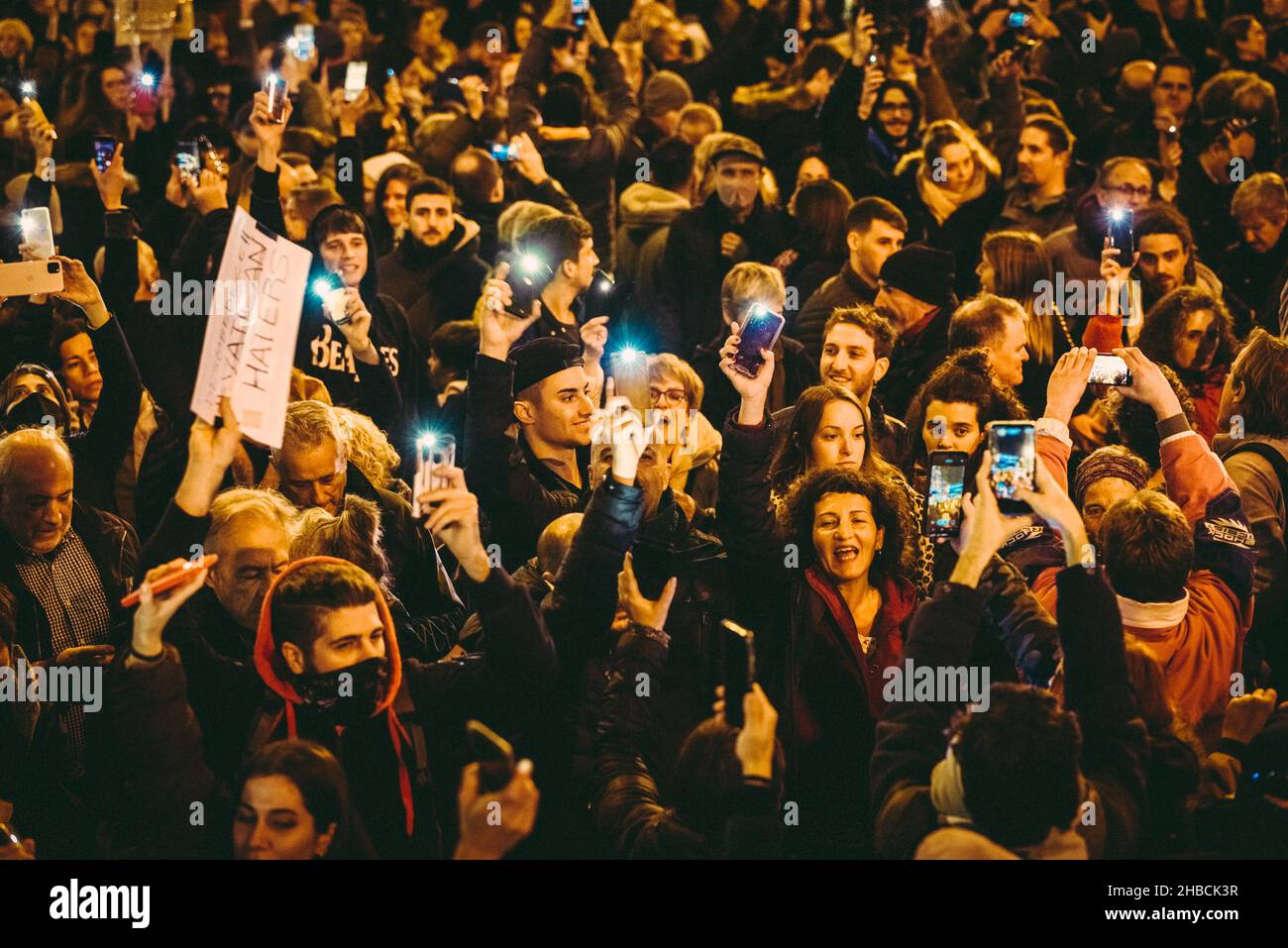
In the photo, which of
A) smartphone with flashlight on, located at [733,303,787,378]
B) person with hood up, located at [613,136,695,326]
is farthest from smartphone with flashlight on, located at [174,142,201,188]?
smartphone with flashlight on, located at [733,303,787,378]

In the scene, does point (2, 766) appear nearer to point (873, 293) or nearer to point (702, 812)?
point (702, 812)

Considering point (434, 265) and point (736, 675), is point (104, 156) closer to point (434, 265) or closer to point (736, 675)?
point (434, 265)

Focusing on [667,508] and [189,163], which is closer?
[667,508]

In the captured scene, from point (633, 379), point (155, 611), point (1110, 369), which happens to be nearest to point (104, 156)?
point (633, 379)

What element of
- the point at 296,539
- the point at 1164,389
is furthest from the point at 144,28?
the point at 1164,389

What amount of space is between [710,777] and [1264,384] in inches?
90.9

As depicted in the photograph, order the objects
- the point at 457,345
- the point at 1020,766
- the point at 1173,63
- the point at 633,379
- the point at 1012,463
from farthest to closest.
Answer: the point at 1173,63, the point at 457,345, the point at 633,379, the point at 1012,463, the point at 1020,766

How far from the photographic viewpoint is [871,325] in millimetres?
5938

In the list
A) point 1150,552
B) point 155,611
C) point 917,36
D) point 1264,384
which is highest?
point 917,36

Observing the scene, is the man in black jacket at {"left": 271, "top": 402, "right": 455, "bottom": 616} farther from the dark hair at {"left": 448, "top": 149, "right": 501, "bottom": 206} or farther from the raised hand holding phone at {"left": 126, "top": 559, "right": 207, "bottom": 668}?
the dark hair at {"left": 448, "top": 149, "right": 501, "bottom": 206}

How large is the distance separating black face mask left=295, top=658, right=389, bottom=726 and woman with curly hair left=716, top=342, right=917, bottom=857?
1.03 metres

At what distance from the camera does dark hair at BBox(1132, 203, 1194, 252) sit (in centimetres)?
668

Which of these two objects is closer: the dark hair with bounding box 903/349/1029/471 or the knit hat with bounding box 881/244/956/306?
the dark hair with bounding box 903/349/1029/471

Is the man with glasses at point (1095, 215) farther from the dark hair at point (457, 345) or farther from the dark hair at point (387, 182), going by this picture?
the dark hair at point (387, 182)
